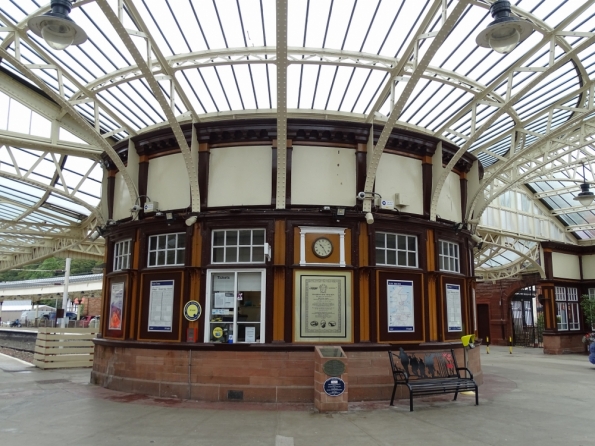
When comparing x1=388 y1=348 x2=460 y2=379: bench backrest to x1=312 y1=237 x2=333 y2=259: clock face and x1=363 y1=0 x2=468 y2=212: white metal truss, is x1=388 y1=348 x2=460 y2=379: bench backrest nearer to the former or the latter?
x1=312 y1=237 x2=333 y2=259: clock face

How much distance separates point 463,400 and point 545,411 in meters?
1.66

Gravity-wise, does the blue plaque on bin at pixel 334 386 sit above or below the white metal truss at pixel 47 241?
below

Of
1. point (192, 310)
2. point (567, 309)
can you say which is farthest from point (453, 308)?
point (567, 309)

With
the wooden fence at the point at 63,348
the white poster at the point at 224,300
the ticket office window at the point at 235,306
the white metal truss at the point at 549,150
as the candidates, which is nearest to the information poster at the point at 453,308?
the white metal truss at the point at 549,150

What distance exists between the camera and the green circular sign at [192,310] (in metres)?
11.2

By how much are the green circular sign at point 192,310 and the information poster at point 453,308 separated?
6146 mm

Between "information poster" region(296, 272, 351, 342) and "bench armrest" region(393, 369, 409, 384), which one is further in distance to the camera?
"information poster" region(296, 272, 351, 342)

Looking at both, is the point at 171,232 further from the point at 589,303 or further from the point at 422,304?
the point at 589,303

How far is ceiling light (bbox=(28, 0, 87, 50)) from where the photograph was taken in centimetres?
723

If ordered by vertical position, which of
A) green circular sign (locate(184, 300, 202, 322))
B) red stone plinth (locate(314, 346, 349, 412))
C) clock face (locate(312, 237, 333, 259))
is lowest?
red stone plinth (locate(314, 346, 349, 412))

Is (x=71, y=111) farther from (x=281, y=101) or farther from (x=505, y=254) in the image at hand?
(x=505, y=254)


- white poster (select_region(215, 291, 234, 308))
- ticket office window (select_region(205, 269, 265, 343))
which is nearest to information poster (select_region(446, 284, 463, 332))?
ticket office window (select_region(205, 269, 265, 343))

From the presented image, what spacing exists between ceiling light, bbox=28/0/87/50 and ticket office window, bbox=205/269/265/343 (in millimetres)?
5661

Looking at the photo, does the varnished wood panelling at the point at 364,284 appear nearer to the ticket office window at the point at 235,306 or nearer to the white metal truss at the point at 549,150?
the ticket office window at the point at 235,306
